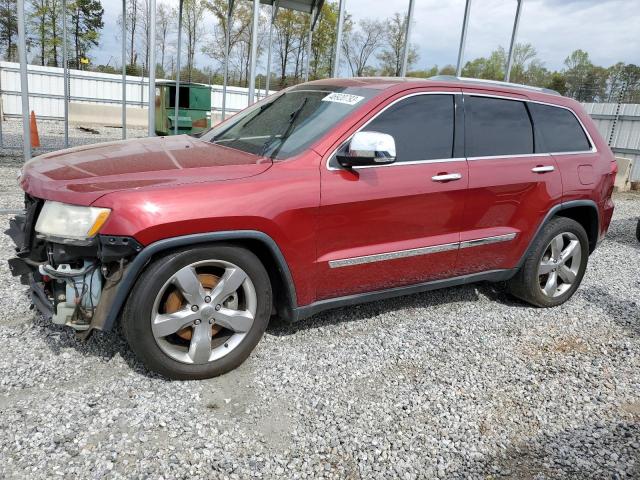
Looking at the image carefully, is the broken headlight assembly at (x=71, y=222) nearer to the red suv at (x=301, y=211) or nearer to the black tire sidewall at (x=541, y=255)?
the red suv at (x=301, y=211)

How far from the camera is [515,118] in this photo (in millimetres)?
4082

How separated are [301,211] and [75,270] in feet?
4.17

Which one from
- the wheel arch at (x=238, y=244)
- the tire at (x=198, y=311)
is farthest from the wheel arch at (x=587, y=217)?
the tire at (x=198, y=311)

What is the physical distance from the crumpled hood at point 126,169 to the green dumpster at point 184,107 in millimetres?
12460

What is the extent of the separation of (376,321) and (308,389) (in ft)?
3.72

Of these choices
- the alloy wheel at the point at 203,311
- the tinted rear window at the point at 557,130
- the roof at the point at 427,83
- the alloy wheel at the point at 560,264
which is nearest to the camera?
the alloy wheel at the point at 203,311

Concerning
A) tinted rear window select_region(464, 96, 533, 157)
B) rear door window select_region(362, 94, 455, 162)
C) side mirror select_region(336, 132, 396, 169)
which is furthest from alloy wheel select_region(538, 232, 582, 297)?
side mirror select_region(336, 132, 396, 169)

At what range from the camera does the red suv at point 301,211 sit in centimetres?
265

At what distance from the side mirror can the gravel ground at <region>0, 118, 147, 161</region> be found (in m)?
9.47

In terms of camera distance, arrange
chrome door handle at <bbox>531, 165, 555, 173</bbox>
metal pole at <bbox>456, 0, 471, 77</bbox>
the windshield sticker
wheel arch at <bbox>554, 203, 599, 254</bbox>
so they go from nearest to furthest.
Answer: the windshield sticker, chrome door handle at <bbox>531, 165, 555, 173</bbox>, wheel arch at <bbox>554, 203, 599, 254</bbox>, metal pole at <bbox>456, 0, 471, 77</bbox>

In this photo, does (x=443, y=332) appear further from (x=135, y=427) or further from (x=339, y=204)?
(x=135, y=427)

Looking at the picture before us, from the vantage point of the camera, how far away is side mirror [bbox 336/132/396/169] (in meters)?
3.04

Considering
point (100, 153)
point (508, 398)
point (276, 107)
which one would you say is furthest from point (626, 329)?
point (100, 153)

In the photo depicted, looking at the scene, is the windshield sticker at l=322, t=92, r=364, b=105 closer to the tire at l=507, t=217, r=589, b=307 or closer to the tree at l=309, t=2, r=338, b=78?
the tire at l=507, t=217, r=589, b=307
